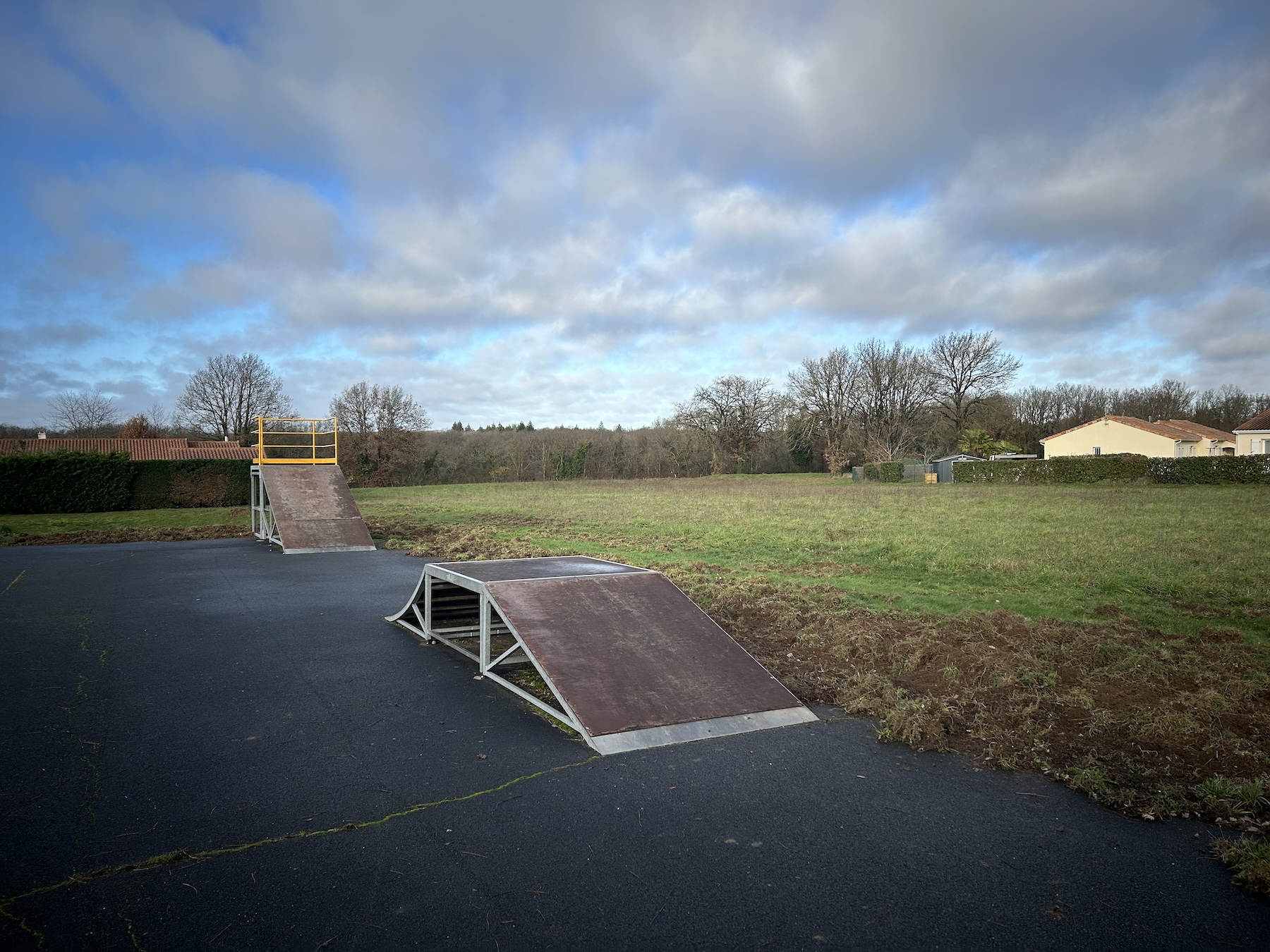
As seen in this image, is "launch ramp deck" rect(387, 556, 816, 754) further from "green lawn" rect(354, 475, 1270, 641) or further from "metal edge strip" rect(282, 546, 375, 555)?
"metal edge strip" rect(282, 546, 375, 555)

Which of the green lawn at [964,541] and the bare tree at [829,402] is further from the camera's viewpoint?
the bare tree at [829,402]

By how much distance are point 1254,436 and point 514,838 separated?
59.2 meters

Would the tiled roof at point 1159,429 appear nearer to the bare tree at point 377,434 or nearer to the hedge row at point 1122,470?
the hedge row at point 1122,470

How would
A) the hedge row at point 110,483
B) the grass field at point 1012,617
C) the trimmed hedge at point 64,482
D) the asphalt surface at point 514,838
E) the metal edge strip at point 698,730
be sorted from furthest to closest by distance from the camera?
the hedge row at point 110,483
the trimmed hedge at point 64,482
the metal edge strip at point 698,730
the grass field at point 1012,617
the asphalt surface at point 514,838

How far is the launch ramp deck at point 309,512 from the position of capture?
15.4 metres

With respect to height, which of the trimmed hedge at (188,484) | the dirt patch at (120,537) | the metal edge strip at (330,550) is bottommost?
the dirt patch at (120,537)

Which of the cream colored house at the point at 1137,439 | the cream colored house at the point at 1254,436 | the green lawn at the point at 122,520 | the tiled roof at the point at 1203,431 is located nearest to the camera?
the green lawn at the point at 122,520

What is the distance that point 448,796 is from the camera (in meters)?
4.03

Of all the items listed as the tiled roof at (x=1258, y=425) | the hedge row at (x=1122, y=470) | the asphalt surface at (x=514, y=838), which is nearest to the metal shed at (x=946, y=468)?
the hedge row at (x=1122, y=470)

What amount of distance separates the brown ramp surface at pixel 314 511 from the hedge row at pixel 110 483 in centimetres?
1069

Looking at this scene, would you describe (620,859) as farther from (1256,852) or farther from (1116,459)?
(1116,459)

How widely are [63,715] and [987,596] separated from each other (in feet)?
30.8

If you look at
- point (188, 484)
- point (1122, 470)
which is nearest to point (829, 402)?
point (1122, 470)

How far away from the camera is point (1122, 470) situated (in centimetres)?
3619
